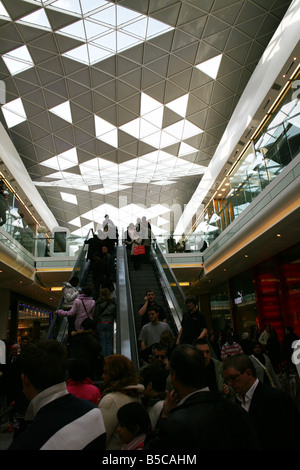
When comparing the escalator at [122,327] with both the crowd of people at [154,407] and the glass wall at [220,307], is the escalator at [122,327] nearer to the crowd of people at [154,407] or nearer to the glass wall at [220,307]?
the crowd of people at [154,407]

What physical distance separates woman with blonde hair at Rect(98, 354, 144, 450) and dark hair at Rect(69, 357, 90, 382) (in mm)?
353

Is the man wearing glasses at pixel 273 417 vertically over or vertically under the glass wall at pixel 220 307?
under

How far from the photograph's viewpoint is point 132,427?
8.11 feet

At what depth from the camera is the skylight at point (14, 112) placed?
19.1 m

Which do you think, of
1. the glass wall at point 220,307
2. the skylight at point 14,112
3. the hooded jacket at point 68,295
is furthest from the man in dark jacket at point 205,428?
the skylight at point 14,112

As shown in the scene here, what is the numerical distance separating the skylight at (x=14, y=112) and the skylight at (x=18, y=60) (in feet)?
7.22

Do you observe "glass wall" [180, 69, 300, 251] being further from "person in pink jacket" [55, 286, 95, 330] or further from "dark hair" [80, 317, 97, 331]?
"dark hair" [80, 317, 97, 331]

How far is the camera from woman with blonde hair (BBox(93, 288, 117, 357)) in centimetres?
686

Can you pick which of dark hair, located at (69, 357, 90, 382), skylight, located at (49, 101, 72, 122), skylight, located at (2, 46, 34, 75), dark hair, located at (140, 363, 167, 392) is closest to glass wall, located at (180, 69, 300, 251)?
dark hair, located at (140, 363, 167, 392)

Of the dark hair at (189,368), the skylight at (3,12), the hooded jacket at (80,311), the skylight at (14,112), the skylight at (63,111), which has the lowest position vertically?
the dark hair at (189,368)

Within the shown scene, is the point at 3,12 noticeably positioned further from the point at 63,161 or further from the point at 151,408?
the point at 151,408

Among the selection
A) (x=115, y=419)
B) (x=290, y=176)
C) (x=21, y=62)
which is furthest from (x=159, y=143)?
(x=115, y=419)

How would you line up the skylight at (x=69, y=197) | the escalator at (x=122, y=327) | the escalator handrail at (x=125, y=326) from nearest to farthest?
1. the escalator handrail at (x=125, y=326)
2. the escalator at (x=122, y=327)
3. the skylight at (x=69, y=197)

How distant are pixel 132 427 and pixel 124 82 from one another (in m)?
18.9
